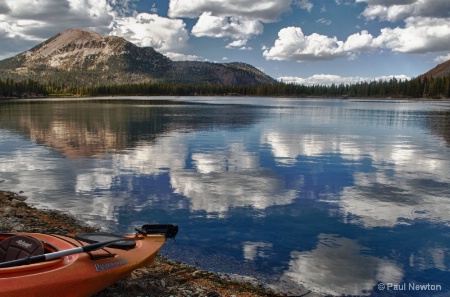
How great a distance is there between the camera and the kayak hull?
29.3 ft

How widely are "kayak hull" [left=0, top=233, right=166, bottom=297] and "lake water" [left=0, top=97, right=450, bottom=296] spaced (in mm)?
3381

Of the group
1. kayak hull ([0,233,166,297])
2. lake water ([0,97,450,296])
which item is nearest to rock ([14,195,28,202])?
lake water ([0,97,450,296])

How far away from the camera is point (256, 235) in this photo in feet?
54.4

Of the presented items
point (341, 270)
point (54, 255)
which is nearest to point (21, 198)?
point (54, 255)

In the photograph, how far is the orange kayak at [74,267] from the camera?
354 inches

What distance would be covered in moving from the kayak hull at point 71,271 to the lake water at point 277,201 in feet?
11.1

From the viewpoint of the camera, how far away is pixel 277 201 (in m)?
21.6

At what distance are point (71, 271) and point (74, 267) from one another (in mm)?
160

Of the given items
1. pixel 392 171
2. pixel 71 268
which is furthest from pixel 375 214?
pixel 71 268

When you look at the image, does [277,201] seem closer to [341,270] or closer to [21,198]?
[341,270]

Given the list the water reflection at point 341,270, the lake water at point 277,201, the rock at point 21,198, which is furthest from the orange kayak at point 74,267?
the rock at point 21,198

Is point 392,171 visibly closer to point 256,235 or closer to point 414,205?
point 414,205

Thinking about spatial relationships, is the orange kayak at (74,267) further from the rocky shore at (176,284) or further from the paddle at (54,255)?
the rocky shore at (176,284)

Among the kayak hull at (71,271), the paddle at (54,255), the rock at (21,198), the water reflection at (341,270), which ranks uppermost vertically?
the paddle at (54,255)
